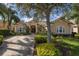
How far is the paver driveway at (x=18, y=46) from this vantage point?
27.9 feet

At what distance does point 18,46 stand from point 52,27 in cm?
69

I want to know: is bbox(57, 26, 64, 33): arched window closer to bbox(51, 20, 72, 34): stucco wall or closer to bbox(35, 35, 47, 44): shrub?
bbox(51, 20, 72, 34): stucco wall

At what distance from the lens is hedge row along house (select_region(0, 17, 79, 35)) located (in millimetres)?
8562

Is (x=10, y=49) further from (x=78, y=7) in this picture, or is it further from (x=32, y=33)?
(x=78, y=7)

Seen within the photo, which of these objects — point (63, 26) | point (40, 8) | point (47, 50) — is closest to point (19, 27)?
point (40, 8)

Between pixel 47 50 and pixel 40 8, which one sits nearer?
pixel 47 50

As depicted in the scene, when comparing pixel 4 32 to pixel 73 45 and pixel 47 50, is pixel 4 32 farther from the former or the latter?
pixel 73 45

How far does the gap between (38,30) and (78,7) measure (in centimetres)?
82

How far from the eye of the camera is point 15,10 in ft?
28.1

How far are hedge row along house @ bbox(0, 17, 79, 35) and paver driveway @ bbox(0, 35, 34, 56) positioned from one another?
0.15m

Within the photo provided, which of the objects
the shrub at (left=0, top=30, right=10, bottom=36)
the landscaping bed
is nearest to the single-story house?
the landscaping bed

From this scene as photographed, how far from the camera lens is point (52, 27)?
861 centimetres

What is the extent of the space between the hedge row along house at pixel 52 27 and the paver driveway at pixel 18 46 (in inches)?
5.8

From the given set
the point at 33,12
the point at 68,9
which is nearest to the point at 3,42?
the point at 33,12
